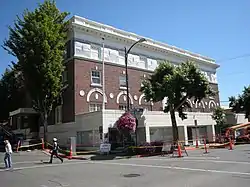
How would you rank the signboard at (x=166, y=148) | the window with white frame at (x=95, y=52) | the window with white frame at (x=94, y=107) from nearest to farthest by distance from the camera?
the signboard at (x=166, y=148), the window with white frame at (x=94, y=107), the window with white frame at (x=95, y=52)

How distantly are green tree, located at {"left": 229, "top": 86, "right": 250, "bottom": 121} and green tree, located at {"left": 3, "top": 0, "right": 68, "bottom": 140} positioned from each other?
2686cm

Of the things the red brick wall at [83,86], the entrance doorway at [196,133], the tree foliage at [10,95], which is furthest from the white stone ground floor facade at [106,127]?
the tree foliage at [10,95]

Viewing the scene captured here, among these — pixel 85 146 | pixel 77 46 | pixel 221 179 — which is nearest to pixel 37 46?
pixel 77 46

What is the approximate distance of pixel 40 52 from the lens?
1091 inches

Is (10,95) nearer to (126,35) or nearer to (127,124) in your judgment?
(126,35)

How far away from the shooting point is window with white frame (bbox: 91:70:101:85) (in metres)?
31.7

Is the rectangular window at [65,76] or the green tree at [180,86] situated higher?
the rectangular window at [65,76]

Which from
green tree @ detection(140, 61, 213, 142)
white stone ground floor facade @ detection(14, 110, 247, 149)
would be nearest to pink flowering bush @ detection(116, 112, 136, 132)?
white stone ground floor facade @ detection(14, 110, 247, 149)

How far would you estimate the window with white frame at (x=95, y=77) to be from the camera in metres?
31.7

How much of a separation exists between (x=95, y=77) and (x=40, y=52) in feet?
22.6

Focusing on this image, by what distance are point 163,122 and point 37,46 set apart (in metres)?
15.4

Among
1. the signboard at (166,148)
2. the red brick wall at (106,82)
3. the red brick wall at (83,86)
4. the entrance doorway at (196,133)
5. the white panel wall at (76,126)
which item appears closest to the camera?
the signboard at (166,148)

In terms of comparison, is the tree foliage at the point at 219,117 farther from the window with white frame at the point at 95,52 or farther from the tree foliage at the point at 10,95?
the tree foliage at the point at 10,95

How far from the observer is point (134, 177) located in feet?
36.6
